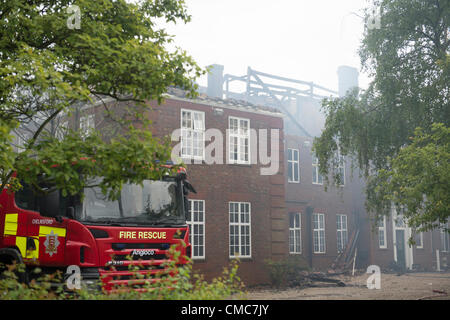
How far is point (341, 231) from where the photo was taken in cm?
3084

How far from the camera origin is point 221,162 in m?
20.0

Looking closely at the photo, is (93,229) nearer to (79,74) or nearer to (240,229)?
(79,74)

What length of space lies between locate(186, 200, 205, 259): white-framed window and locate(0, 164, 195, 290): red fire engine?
324 inches

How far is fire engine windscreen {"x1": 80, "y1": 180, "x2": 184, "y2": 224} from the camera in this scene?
9.72 m

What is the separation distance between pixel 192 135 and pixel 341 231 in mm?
14907

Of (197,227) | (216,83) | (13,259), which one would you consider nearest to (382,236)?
(216,83)

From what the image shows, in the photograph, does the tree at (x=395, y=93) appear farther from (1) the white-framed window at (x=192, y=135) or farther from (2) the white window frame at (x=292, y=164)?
(2) the white window frame at (x=292, y=164)

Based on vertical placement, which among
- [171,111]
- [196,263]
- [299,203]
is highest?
[171,111]

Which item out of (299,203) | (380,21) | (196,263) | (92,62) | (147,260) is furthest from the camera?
(299,203)

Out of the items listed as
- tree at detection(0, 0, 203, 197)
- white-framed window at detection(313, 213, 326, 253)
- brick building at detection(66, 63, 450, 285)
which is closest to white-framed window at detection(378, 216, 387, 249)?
white-framed window at detection(313, 213, 326, 253)

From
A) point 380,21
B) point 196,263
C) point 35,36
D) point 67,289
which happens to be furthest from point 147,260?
point 380,21
